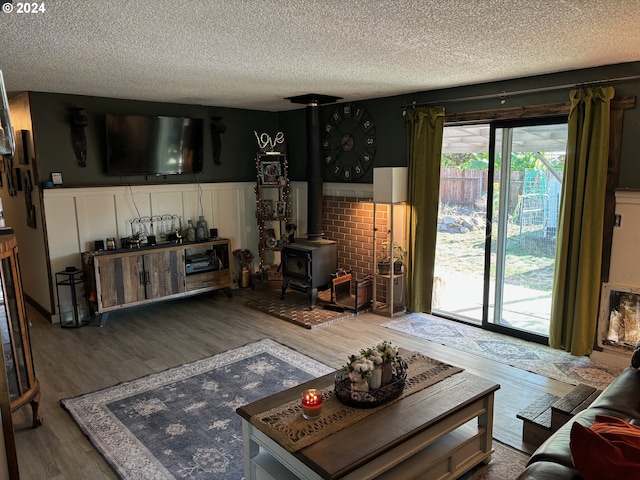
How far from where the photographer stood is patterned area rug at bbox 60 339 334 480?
270cm

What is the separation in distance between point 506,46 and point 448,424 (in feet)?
7.60

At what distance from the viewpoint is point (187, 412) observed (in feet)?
10.7

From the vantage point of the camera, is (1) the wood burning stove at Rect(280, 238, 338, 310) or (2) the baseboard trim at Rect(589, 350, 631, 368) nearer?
(2) the baseboard trim at Rect(589, 350, 631, 368)

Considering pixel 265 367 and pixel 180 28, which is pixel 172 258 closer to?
pixel 265 367

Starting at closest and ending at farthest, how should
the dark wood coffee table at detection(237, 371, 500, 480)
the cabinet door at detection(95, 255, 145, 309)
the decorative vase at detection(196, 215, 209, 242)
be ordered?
the dark wood coffee table at detection(237, 371, 500, 480), the cabinet door at detection(95, 255, 145, 309), the decorative vase at detection(196, 215, 209, 242)

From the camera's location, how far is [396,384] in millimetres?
2412

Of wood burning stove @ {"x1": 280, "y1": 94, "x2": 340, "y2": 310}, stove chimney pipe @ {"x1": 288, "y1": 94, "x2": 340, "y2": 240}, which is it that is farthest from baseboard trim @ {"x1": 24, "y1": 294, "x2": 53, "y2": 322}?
stove chimney pipe @ {"x1": 288, "y1": 94, "x2": 340, "y2": 240}

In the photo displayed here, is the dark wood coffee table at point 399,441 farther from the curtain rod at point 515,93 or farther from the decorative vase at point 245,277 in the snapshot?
the decorative vase at point 245,277

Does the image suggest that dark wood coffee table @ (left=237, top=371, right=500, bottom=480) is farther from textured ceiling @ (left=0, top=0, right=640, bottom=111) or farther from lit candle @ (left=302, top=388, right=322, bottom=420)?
textured ceiling @ (left=0, top=0, right=640, bottom=111)

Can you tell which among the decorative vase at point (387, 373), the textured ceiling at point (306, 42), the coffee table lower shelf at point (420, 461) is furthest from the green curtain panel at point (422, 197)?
the decorative vase at point (387, 373)

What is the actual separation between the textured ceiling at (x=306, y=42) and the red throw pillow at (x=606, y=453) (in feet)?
6.04

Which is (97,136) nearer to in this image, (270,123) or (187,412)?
(270,123)

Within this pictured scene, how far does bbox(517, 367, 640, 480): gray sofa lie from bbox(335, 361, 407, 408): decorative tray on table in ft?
2.42

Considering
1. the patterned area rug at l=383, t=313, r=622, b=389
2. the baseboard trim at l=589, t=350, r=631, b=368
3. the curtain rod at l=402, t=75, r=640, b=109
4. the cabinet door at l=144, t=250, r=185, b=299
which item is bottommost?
the patterned area rug at l=383, t=313, r=622, b=389
